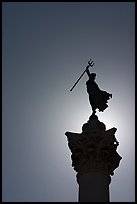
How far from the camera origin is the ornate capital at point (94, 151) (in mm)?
25938

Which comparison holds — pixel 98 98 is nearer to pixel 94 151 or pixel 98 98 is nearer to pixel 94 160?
pixel 94 151

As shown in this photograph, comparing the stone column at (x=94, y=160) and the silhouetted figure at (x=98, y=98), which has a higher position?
the silhouetted figure at (x=98, y=98)

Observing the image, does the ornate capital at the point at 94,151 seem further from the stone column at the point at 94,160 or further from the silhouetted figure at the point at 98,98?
the silhouetted figure at the point at 98,98

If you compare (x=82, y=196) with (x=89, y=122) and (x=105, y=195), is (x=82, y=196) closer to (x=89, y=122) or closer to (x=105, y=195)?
(x=105, y=195)

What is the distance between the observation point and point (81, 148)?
86.1 feet

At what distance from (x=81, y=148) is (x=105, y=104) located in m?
3.91

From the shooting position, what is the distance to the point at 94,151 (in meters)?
26.1

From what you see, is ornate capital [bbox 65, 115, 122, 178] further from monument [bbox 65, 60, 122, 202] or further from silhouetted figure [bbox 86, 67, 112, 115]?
silhouetted figure [bbox 86, 67, 112, 115]

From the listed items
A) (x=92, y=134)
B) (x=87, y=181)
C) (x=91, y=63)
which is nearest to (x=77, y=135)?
(x=92, y=134)

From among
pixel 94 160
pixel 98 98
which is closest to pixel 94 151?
pixel 94 160

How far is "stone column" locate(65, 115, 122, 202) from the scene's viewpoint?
25.3m

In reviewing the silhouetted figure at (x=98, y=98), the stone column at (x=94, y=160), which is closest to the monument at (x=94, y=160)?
the stone column at (x=94, y=160)

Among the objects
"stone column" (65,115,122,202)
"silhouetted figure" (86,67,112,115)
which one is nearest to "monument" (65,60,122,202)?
"stone column" (65,115,122,202)

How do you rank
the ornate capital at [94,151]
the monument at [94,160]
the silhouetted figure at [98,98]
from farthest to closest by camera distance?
the silhouetted figure at [98,98]
the ornate capital at [94,151]
the monument at [94,160]
